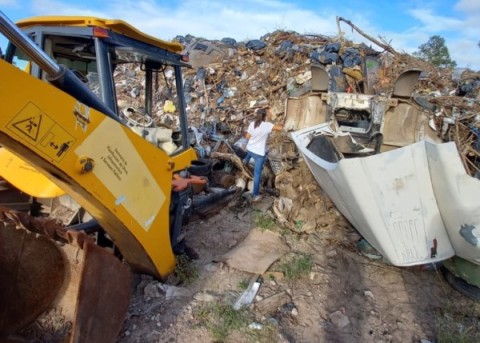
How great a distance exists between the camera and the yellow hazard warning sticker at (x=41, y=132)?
1.51 meters

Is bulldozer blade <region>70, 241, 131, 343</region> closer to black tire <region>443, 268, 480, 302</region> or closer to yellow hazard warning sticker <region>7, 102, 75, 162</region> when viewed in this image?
yellow hazard warning sticker <region>7, 102, 75, 162</region>

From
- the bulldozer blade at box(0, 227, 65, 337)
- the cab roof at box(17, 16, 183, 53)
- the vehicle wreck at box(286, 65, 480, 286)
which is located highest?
the cab roof at box(17, 16, 183, 53)

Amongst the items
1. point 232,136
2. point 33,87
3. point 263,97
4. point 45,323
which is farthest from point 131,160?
point 263,97

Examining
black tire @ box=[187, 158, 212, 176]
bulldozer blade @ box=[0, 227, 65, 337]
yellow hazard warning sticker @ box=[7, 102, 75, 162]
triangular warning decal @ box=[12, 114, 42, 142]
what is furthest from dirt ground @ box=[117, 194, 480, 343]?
black tire @ box=[187, 158, 212, 176]

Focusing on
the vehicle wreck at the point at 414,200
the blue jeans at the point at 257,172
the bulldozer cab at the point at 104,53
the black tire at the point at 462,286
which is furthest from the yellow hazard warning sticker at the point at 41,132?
the blue jeans at the point at 257,172

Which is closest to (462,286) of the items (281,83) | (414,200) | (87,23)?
(414,200)

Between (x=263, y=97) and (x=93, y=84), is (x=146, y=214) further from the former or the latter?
(x=263, y=97)

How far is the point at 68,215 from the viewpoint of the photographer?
2.98 meters

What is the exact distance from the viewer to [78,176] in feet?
6.02

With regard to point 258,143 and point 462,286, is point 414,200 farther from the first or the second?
point 258,143

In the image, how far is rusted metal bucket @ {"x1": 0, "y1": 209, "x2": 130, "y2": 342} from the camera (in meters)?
1.90

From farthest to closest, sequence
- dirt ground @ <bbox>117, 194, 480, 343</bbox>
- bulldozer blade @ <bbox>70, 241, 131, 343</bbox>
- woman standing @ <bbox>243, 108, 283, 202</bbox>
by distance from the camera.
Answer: woman standing @ <bbox>243, 108, 283, 202</bbox>, dirt ground @ <bbox>117, 194, 480, 343</bbox>, bulldozer blade @ <bbox>70, 241, 131, 343</bbox>

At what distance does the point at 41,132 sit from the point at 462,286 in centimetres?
364

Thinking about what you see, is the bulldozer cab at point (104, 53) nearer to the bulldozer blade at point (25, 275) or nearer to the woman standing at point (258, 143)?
the bulldozer blade at point (25, 275)
